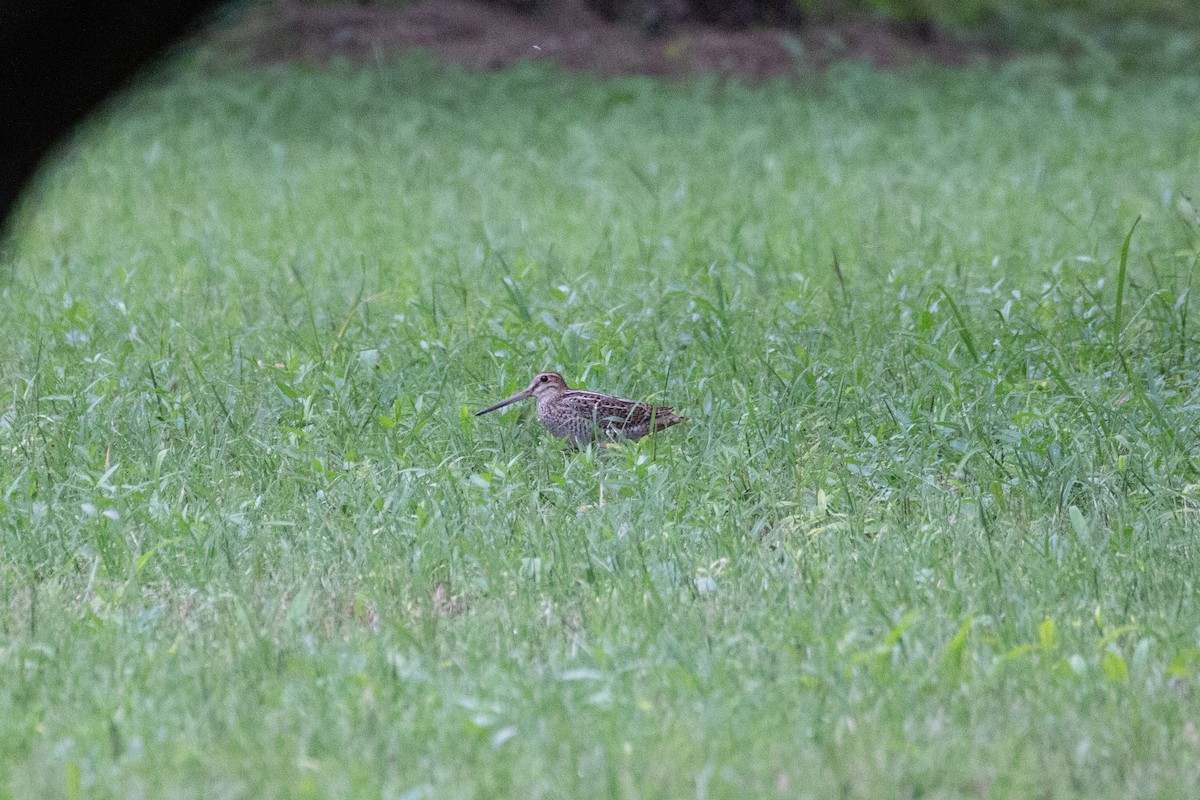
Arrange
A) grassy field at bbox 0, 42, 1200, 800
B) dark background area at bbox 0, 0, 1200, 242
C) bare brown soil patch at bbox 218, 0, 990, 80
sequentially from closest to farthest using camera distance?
grassy field at bbox 0, 42, 1200, 800 → bare brown soil patch at bbox 218, 0, 990, 80 → dark background area at bbox 0, 0, 1200, 242

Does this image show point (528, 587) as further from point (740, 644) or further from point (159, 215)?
point (159, 215)

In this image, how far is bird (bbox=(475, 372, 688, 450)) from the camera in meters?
5.92

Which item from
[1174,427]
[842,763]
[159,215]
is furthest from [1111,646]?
[159,215]

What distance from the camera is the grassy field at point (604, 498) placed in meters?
3.62

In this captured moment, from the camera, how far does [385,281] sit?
26.9 feet

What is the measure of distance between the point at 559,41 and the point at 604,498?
1233cm

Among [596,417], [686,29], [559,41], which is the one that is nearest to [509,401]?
[596,417]

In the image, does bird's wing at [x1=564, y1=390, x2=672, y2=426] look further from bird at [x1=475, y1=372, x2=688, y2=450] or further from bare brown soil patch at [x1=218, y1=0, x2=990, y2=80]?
bare brown soil patch at [x1=218, y1=0, x2=990, y2=80]

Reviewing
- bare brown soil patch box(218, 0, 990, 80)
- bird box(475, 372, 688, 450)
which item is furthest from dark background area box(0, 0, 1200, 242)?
bird box(475, 372, 688, 450)

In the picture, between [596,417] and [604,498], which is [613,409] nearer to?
[596,417]

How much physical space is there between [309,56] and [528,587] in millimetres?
13069

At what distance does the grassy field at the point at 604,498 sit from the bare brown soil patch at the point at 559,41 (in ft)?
19.7

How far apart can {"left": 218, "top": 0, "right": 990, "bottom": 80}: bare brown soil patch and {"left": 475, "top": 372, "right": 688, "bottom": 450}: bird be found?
10.6 meters

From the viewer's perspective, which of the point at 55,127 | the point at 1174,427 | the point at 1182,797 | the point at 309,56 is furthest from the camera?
the point at 309,56
